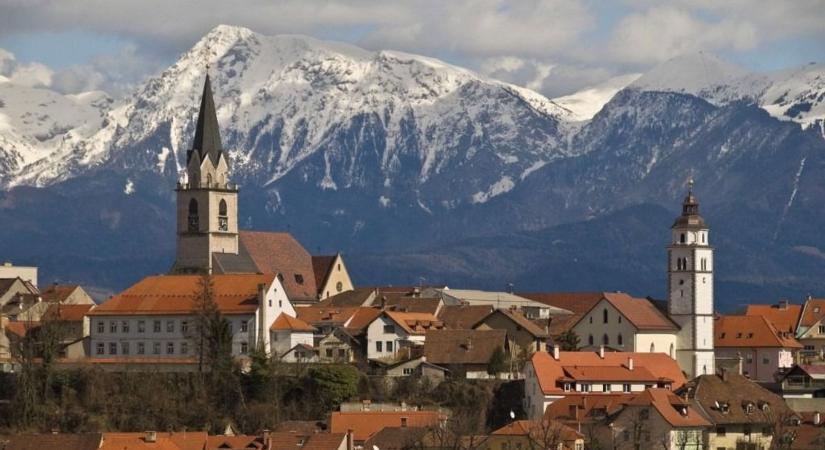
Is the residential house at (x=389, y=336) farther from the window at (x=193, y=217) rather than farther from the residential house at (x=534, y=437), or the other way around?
the window at (x=193, y=217)

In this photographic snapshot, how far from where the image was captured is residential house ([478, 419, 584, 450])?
336 feet

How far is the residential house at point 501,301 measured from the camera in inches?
5787

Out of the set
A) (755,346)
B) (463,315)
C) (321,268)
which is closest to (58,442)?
(463,315)

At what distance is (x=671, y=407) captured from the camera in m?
110

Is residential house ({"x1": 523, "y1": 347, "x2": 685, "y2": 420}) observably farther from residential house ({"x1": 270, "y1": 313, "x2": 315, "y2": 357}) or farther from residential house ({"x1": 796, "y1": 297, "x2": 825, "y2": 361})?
residential house ({"x1": 796, "y1": 297, "x2": 825, "y2": 361})

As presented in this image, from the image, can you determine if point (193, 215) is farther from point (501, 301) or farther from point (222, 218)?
point (501, 301)

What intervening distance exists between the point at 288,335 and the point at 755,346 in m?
28.5

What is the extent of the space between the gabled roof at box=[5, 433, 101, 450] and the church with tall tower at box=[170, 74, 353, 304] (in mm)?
43124

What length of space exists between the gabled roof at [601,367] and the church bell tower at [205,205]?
31.7 meters

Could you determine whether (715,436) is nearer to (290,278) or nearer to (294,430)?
(294,430)

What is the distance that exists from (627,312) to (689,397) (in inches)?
850

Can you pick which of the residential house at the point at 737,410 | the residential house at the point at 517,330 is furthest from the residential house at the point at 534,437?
the residential house at the point at 517,330

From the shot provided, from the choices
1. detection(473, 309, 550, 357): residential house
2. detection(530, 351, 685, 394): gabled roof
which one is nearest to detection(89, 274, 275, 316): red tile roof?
detection(473, 309, 550, 357): residential house

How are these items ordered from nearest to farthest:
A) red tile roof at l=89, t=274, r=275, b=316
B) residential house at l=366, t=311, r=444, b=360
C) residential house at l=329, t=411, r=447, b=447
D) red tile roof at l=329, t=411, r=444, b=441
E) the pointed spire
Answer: residential house at l=329, t=411, r=447, b=447, red tile roof at l=329, t=411, r=444, b=441, residential house at l=366, t=311, r=444, b=360, red tile roof at l=89, t=274, r=275, b=316, the pointed spire
